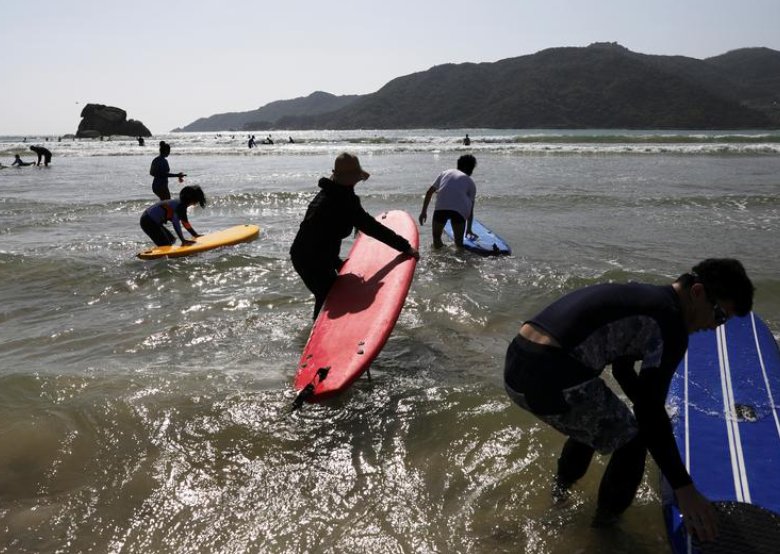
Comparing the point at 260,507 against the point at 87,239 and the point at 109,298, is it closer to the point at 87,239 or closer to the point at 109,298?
the point at 109,298

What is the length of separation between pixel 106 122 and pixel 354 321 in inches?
3702

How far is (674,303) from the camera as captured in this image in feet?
6.93

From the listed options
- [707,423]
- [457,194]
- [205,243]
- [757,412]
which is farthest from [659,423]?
[205,243]

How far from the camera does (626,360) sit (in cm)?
223

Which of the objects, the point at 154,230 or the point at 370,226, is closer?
the point at 370,226

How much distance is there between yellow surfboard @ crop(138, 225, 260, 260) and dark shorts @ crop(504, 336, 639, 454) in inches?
266

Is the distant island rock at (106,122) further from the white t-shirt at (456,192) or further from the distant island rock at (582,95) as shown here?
the white t-shirt at (456,192)

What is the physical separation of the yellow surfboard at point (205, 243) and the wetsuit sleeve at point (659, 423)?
23.6 ft

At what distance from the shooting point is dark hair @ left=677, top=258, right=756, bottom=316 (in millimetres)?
2004

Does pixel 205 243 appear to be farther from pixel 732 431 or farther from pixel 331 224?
pixel 732 431

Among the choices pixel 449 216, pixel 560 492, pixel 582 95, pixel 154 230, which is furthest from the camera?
pixel 582 95

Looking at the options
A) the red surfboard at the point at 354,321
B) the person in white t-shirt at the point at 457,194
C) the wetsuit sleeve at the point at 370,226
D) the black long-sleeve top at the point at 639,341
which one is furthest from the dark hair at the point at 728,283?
the person in white t-shirt at the point at 457,194

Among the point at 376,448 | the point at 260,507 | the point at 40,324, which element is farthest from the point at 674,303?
the point at 40,324

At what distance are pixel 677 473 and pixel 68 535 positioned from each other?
2.77 m
